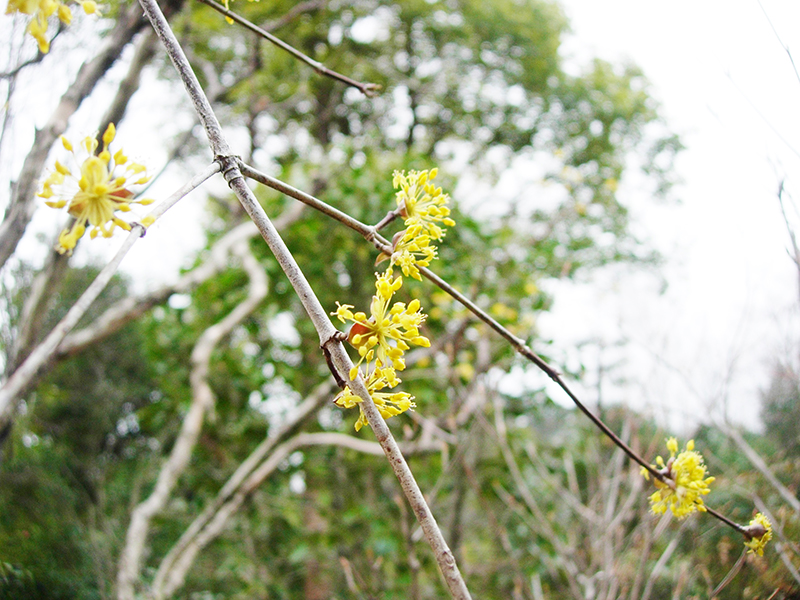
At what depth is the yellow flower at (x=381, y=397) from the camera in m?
0.41

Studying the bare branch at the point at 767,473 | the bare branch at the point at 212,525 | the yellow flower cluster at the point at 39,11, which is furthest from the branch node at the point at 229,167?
the bare branch at the point at 212,525

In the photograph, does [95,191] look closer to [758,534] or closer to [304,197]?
[304,197]

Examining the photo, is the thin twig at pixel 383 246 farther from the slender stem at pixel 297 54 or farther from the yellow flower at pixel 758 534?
the slender stem at pixel 297 54

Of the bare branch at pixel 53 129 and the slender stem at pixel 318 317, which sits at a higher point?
the bare branch at pixel 53 129

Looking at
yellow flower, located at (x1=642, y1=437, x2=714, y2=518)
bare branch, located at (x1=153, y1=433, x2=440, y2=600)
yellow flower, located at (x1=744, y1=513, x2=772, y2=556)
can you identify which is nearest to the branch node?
yellow flower, located at (x1=642, y1=437, x2=714, y2=518)

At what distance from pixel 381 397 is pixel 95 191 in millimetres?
300

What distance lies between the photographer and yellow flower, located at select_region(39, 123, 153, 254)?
429mm

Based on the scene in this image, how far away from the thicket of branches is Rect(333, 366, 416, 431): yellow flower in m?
0.01

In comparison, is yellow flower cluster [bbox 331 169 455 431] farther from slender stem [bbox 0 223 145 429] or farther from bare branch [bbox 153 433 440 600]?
bare branch [bbox 153 433 440 600]

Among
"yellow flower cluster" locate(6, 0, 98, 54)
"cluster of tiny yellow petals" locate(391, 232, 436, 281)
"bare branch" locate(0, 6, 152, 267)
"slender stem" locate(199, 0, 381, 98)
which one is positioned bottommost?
"cluster of tiny yellow petals" locate(391, 232, 436, 281)

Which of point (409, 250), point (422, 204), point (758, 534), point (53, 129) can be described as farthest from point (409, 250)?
point (53, 129)

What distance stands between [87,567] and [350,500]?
1.30 m

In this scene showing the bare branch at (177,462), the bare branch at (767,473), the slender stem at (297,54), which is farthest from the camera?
the bare branch at (177,462)

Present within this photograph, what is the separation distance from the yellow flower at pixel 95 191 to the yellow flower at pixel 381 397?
0.76 ft
